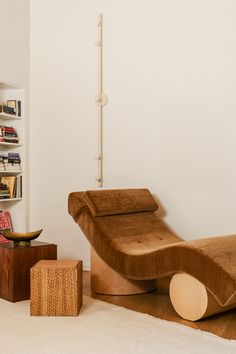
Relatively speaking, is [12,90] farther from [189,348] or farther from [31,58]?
[189,348]

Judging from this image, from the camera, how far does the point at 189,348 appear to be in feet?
6.62

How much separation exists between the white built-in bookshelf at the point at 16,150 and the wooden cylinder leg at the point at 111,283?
5.27 ft

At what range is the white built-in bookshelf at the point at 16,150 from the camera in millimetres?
4488

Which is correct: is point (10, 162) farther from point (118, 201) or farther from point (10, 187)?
point (118, 201)

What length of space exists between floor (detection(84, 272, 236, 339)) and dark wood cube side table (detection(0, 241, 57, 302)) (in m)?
0.46

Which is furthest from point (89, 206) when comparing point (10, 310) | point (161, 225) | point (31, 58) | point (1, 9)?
point (1, 9)

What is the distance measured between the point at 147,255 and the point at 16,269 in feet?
2.90

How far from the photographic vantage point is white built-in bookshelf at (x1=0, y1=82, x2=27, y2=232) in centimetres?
449

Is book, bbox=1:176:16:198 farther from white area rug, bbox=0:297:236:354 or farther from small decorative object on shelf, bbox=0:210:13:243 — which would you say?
white area rug, bbox=0:297:236:354

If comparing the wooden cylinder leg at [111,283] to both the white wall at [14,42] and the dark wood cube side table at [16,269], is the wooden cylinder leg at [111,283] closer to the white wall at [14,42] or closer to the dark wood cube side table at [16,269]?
the dark wood cube side table at [16,269]

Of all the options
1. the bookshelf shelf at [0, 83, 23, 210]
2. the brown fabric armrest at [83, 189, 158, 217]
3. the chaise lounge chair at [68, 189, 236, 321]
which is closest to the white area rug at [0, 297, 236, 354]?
the chaise lounge chair at [68, 189, 236, 321]

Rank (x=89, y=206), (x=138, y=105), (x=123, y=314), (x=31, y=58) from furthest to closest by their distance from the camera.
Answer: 1. (x=31, y=58)
2. (x=138, y=105)
3. (x=89, y=206)
4. (x=123, y=314)

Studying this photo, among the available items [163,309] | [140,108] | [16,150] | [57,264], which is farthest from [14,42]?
[163,309]

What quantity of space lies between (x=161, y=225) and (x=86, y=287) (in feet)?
2.48
